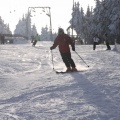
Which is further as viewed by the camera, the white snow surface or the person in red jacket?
the person in red jacket

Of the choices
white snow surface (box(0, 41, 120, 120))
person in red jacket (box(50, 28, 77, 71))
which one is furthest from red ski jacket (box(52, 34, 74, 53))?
white snow surface (box(0, 41, 120, 120))

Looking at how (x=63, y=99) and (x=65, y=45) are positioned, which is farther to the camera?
(x=65, y=45)

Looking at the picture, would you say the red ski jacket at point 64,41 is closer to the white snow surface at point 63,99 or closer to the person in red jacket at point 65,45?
the person in red jacket at point 65,45

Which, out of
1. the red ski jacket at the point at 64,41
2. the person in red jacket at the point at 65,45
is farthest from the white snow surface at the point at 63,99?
Result: the red ski jacket at the point at 64,41

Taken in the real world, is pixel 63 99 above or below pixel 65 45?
below

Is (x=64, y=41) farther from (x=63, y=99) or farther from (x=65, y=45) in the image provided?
(x=63, y=99)

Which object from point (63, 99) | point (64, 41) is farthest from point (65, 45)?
point (63, 99)

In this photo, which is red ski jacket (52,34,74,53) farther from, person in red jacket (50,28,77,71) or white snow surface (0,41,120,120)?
white snow surface (0,41,120,120)

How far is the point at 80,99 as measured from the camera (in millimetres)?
6430

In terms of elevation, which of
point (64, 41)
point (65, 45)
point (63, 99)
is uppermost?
point (64, 41)

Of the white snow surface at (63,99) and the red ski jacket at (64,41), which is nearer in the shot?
the white snow surface at (63,99)

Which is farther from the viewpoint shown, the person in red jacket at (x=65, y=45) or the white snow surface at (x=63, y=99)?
the person in red jacket at (x=65, y=45)

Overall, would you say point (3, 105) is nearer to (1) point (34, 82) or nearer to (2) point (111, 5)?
(1) point (34, 82)

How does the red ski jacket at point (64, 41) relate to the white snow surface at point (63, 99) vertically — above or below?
above
